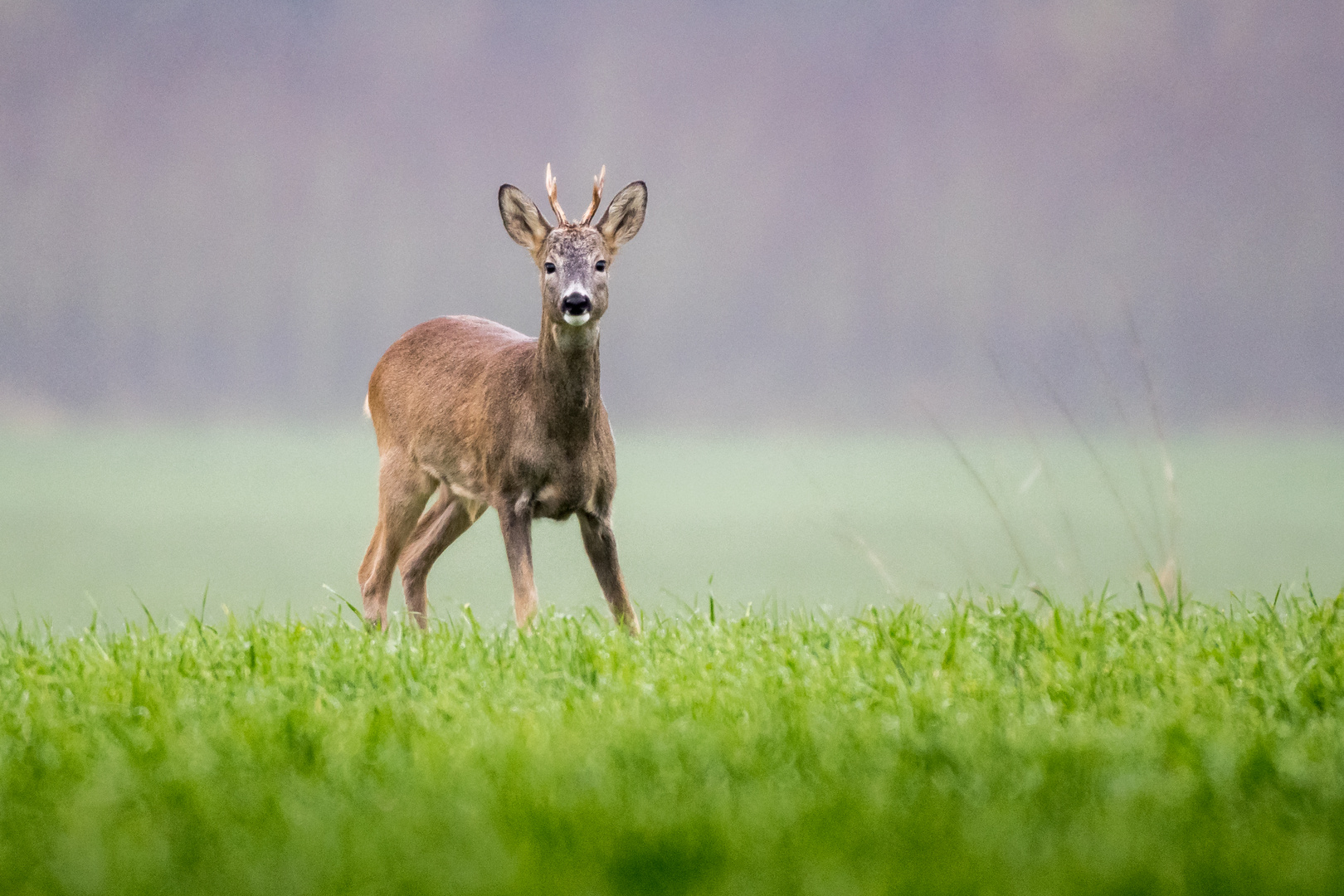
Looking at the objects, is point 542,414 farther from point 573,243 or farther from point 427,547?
point 427,547

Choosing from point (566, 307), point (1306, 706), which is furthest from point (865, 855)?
point (566, 307)

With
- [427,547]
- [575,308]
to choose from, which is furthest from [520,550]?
[427,547]

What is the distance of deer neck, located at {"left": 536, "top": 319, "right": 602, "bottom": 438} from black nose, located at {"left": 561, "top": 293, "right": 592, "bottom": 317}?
0.24m

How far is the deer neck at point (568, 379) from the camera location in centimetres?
586

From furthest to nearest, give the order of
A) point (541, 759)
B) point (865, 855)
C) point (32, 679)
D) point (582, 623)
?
point (582, 623) → point (32, 679) → point (541, 759) → point (865, 855)

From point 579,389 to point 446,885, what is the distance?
11.5ft

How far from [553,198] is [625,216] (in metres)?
0.32

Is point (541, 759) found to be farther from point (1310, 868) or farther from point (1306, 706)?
point (1306, 706)

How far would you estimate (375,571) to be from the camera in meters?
7.12

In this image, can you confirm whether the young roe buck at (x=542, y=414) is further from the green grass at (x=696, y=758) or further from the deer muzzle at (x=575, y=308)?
the green grass at (x=696, y=758)

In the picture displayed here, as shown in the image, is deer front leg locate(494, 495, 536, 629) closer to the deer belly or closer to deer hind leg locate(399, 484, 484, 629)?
the deer belly

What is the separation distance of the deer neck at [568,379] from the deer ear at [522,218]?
38 centimetres

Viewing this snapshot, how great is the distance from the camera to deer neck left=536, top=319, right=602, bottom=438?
586cm

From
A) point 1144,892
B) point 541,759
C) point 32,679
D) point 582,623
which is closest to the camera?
point 1144,892
